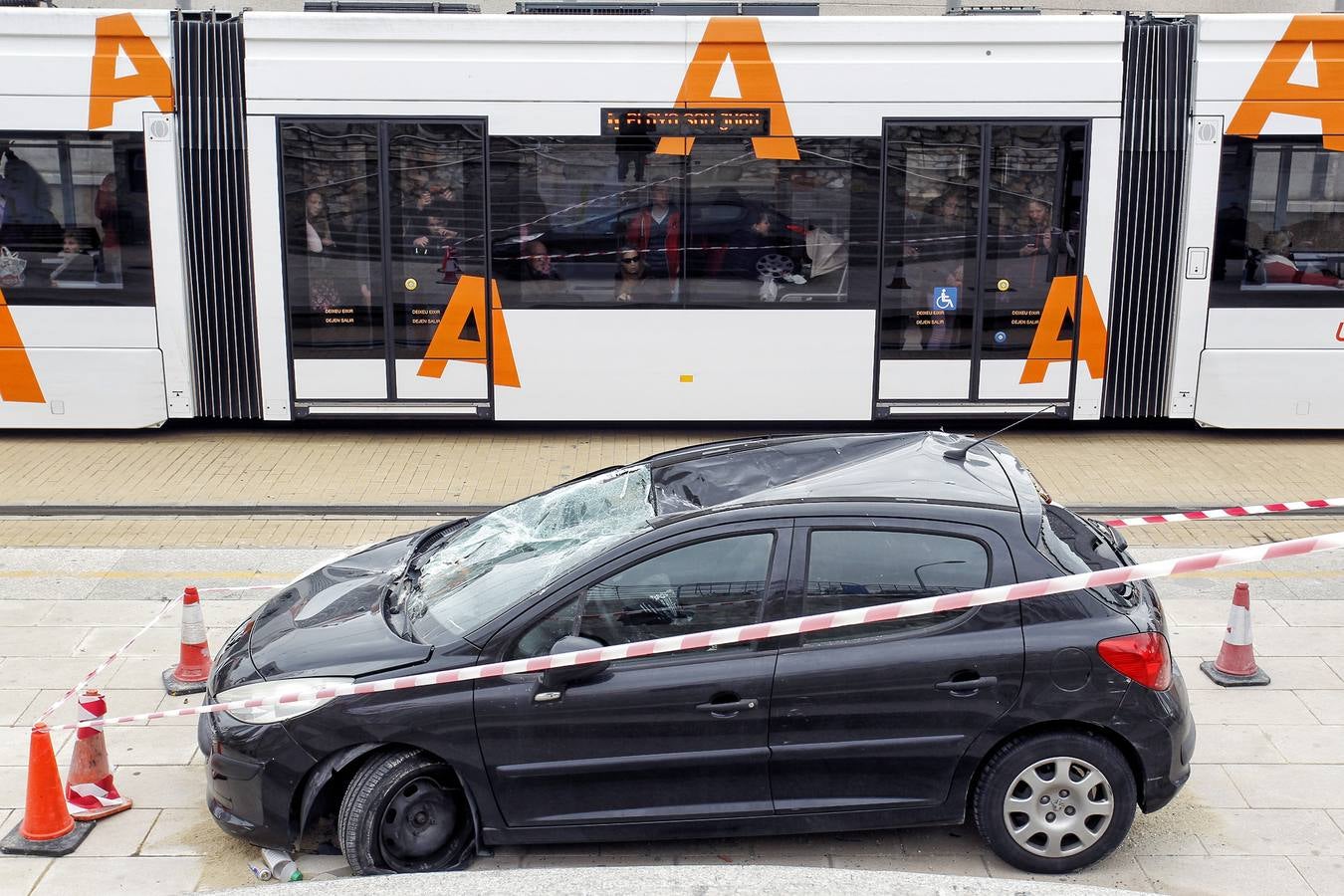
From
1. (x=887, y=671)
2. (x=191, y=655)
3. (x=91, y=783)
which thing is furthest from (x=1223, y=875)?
(x=191, y=655)

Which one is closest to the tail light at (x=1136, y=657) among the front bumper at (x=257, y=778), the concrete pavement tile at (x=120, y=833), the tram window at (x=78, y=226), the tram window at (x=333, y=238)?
the front bumper at (x=257, y=778)

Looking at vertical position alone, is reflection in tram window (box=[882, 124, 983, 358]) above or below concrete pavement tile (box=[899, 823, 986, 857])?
above

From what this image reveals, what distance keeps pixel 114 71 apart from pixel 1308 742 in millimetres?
9847

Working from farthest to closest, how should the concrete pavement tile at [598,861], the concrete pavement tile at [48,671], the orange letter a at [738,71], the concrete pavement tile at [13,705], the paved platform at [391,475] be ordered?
the orange letter a at [738,71], the paved platform at [391,475], the concrete pavement tile at [48,671], the concrete pavement tile at [13,705], the concrete pavement tile at [598,861]

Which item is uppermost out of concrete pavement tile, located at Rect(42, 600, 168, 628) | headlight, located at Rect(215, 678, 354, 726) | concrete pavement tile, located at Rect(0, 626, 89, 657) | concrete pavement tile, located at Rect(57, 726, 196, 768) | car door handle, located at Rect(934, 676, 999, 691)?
car door handle, located at Rect(934, 676, 999, 691)

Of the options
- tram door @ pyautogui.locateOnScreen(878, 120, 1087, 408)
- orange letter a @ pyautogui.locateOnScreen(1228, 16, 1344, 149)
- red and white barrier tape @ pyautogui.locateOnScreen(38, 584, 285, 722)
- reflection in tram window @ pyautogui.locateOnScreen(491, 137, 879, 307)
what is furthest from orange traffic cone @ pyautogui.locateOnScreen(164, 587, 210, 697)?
orange letter a @ pyautogui.locateOnScreen(1228, 16, 1344, 149)

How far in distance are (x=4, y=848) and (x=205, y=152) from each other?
717 centimetres

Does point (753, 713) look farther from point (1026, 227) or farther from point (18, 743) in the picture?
point (1026, 227)

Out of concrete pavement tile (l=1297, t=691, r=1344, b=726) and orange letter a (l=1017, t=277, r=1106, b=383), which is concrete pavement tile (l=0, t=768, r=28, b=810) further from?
orange letter a (l=1017, t=277, r=1106, b=383)

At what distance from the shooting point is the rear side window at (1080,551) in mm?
5438

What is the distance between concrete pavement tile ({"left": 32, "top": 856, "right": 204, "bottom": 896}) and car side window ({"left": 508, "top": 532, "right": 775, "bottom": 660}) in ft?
5.23

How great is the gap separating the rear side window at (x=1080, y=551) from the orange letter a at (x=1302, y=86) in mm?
6778

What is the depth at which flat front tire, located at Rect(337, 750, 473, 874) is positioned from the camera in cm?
525

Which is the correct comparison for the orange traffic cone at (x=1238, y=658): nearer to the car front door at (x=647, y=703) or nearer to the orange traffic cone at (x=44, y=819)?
the car front door at (x=647, y=703)
